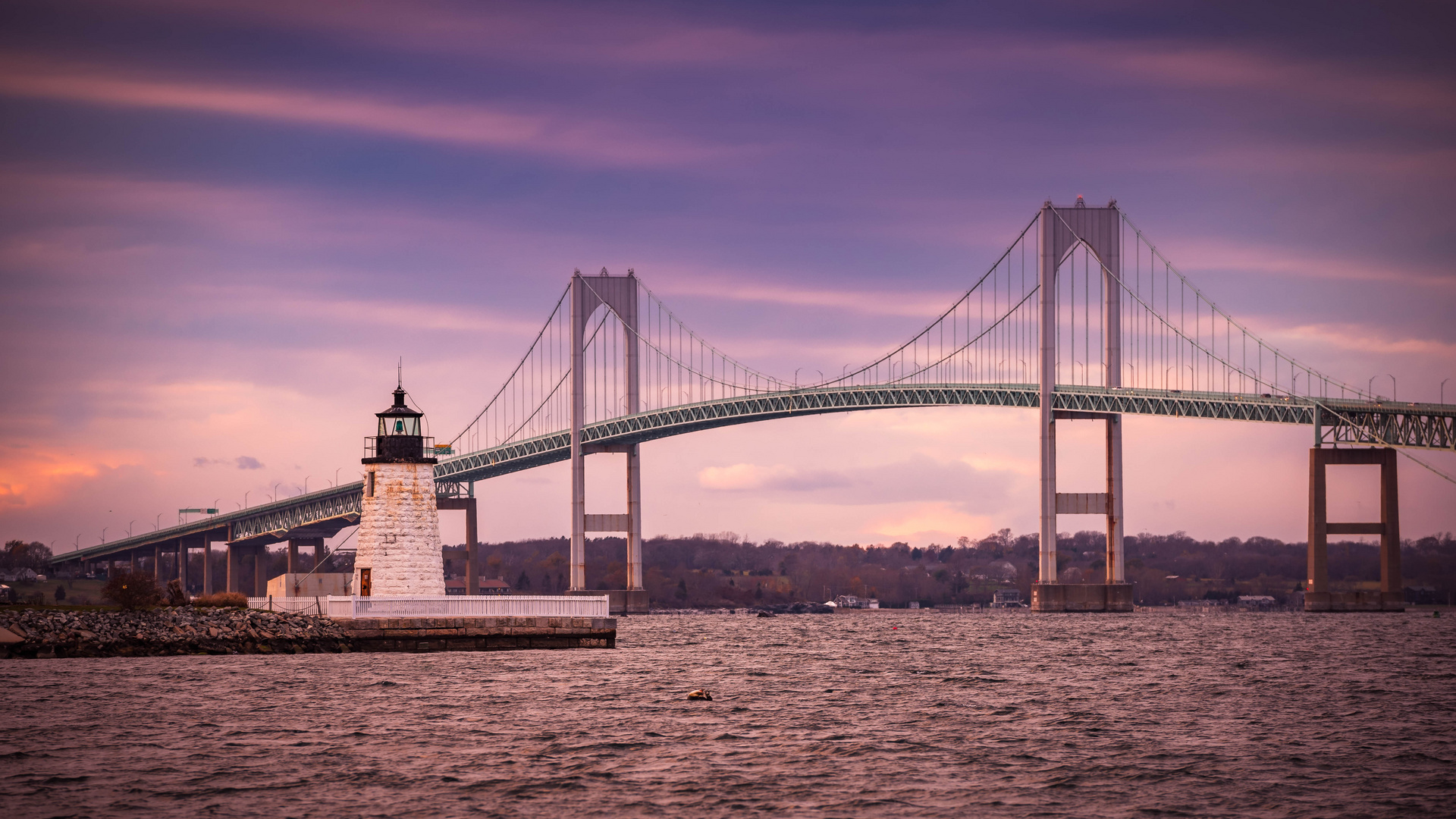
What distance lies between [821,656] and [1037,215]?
37002mm

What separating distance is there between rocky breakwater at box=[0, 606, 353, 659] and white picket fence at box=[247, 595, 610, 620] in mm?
390

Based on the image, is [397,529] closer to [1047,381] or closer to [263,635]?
[263,635]

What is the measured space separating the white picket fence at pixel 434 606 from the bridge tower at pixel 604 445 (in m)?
44.8

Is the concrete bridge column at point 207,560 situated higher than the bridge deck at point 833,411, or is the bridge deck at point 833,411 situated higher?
the bridge deck at point 833,411

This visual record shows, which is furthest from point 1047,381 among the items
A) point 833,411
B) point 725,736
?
point 725,736

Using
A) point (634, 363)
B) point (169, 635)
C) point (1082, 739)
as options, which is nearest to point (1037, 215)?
point (634, 363)

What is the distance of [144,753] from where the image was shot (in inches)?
830

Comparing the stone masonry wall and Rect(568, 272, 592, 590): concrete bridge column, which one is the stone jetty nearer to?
the stone masonry wall

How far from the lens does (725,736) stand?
77.2ft

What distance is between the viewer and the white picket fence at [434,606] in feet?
121

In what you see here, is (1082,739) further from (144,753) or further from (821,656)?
(821,656)

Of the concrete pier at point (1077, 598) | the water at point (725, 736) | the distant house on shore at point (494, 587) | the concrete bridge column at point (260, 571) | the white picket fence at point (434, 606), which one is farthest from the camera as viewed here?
the distant house on shore at point (494, 587)

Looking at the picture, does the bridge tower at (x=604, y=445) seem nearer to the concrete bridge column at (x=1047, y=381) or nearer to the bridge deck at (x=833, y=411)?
the bridge deck at (x=833, y=411)

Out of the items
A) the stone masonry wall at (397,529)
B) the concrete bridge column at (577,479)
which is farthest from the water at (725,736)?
the concrete bridge column at (577,479)
